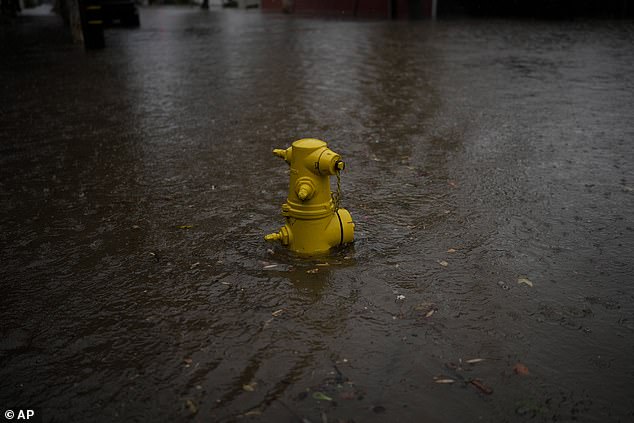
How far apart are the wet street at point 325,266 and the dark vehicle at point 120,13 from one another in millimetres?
18633

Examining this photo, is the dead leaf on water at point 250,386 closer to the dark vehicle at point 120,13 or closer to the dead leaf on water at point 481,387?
the dead leaf on water at point 481,387

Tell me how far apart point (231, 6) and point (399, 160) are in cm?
4669

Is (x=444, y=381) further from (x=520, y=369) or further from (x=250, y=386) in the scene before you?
(x=250, y=386)

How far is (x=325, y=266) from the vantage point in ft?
12.0

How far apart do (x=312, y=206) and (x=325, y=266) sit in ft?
1.37

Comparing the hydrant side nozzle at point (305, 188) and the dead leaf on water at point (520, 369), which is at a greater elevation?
the hydrant side nozzle at point (305, 188)

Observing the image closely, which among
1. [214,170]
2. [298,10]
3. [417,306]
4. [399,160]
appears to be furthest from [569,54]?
[298,10]

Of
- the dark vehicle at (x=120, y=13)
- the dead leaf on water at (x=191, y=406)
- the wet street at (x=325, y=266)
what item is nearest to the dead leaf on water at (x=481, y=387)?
the wet street at (x=325, y=266)

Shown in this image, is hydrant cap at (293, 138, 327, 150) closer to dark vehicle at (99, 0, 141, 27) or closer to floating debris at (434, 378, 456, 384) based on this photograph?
floating debris at (434, 378, 456, 384)

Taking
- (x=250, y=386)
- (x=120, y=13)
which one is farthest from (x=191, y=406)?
(x=120, y=13)

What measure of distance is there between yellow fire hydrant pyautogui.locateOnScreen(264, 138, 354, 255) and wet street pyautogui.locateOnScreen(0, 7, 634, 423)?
133mm

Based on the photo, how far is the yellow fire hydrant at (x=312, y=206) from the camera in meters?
3.60

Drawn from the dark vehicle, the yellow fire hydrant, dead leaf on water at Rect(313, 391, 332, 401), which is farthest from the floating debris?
the dark vehicle

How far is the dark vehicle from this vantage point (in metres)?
25.0
